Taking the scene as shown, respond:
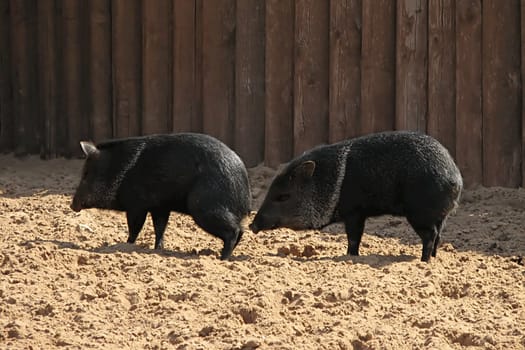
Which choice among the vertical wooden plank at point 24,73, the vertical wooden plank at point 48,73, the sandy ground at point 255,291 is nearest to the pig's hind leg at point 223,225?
the sandy ground at point 255,291

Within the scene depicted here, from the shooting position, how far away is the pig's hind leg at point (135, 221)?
754cm

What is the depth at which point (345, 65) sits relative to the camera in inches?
373

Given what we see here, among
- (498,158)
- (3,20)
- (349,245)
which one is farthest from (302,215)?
(3,20)

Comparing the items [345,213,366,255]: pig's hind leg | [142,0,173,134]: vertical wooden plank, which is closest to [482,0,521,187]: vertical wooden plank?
[345,213,366,255]: pig's hind leg

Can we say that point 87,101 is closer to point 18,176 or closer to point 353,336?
point 18,176

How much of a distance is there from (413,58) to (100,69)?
3400 mm

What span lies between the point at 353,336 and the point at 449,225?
3.15 metres

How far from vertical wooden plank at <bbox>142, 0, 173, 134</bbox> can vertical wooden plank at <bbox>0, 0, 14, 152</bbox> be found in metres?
1.86

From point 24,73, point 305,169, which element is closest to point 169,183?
point 305,169

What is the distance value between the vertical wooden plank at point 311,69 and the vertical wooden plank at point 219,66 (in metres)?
0.74

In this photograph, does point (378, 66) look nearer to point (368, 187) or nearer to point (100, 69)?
point (368, 187)

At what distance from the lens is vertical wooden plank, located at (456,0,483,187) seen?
8891 millimetres

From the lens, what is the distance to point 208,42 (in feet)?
33.6

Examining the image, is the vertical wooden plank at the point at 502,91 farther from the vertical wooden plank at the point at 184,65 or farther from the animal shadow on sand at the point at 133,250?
the vertical wooden plank at the point at 184,65
